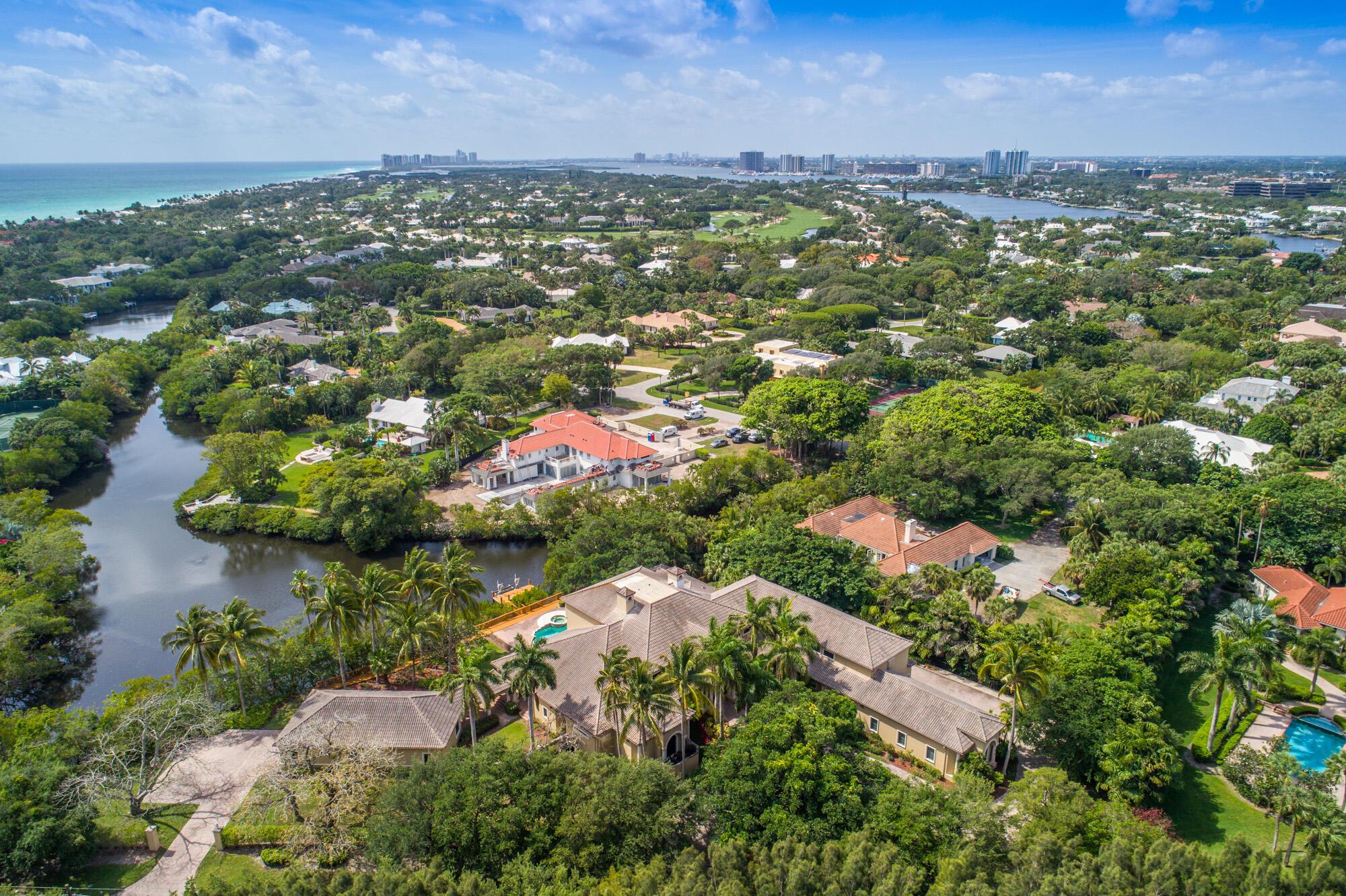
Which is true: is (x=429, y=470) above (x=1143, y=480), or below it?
below

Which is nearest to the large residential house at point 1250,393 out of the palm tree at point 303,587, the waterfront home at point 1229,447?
the waterfront home at point 1229,447

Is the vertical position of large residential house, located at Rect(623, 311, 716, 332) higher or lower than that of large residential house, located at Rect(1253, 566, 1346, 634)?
higher

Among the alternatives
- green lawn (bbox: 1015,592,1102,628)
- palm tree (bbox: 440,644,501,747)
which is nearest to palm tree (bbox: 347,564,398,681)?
palm tree (bbox: 440,644,501,747)

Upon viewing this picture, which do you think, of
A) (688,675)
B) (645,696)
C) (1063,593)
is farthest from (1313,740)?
(645,696)

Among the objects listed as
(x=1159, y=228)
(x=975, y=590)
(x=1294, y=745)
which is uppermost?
(x=1159, y=228)

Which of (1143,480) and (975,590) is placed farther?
(1143,480)

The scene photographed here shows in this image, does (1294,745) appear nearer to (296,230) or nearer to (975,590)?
(975,590)

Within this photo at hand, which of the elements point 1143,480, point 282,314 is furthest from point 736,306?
point 1143,480

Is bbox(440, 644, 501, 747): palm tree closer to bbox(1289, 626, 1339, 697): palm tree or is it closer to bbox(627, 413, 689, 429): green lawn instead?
bbox(1289, 626, 1339, 697): palm tree
